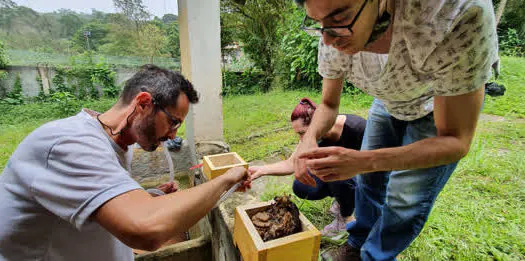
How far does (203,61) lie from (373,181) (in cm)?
215

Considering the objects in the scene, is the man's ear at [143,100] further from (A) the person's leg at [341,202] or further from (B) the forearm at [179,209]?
(A) the person's leg at [341,202]

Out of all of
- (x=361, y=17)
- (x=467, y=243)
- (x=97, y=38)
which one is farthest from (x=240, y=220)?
(x=97, y=38)

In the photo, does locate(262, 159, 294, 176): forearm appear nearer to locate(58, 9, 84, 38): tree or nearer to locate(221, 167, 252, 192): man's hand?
locate(221, 167, 252, 192): man's hand

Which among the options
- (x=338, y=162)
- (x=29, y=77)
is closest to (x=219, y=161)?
(x=338, y=162)

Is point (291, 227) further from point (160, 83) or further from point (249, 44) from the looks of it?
point (249, 44)

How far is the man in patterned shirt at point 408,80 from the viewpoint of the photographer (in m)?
0.85

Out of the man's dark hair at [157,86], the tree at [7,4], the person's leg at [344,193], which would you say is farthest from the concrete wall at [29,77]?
the person's leg at [344,193]

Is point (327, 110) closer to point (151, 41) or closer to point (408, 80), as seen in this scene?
point (408, 80)

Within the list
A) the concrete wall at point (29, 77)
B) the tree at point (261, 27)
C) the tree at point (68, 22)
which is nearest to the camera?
the tree at point (68, 22)

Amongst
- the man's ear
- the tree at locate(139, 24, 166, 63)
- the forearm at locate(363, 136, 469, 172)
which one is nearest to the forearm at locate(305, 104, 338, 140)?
the forearm at locate(363, 136, 469, 172)

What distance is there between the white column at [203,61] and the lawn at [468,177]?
0.75 meters

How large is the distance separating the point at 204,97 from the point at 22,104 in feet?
28.1

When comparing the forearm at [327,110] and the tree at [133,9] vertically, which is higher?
the tree at [133,9]

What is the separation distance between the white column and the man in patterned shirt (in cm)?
167
